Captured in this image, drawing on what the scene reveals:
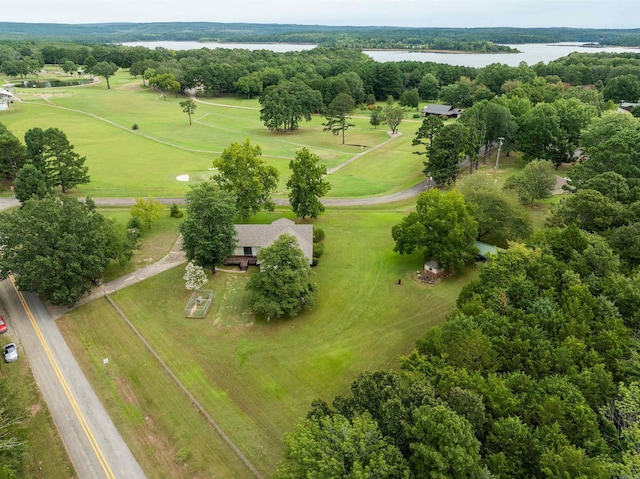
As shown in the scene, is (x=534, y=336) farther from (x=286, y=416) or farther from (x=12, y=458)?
(x=12, y=458)

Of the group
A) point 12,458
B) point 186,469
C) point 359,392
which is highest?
point 359,392

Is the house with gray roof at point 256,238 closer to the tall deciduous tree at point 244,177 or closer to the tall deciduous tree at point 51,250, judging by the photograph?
the tall deciduous tree at point 244,177

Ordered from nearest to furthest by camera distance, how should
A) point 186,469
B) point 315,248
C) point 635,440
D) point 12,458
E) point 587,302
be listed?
point 635,440
point 12,458
point 186,469
point 587,302
point 315,248

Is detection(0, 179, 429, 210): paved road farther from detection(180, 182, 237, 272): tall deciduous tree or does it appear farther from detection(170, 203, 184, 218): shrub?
detection(180, 182, 237, 272): tall deciduous tree

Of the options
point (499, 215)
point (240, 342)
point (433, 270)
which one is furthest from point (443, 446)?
point (499, 215)

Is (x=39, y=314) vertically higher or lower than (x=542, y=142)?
lower

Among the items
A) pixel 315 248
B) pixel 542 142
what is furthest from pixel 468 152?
pixel 315 248

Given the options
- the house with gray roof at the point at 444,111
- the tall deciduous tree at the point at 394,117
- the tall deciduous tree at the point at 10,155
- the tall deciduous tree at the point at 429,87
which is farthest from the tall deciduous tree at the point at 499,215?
the tall deciduous tree at the point at 429,87
